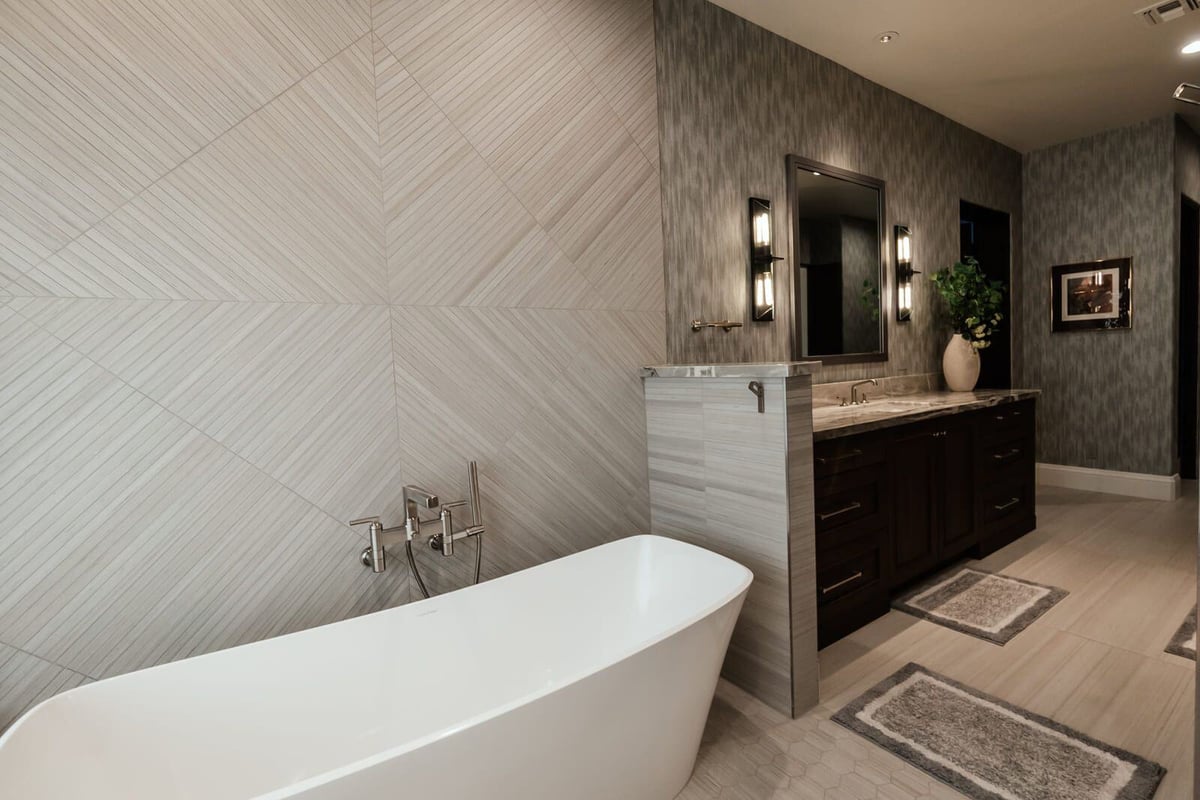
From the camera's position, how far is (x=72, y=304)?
1.46m

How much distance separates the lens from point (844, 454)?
228 centimetres

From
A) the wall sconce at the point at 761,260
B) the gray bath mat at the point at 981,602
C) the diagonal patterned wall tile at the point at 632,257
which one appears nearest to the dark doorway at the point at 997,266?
the gray bath mat at the point at 981,602

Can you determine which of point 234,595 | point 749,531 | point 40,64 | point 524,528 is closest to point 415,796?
point 234,595

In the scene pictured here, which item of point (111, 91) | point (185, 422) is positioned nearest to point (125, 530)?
point (185, 422)

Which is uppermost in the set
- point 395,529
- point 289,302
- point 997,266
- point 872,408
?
point 997,266

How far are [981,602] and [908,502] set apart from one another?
0.60 m

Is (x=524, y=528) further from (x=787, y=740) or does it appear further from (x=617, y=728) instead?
(x=787, y=740)

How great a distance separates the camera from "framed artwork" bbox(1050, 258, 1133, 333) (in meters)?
4.38

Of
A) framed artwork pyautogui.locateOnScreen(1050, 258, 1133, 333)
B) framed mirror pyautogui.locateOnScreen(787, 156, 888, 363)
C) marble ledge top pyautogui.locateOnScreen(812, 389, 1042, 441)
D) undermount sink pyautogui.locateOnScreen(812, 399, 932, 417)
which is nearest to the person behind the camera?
marble ledge top pyautogui.locateOnScreen(812, 389, 1042, 441)

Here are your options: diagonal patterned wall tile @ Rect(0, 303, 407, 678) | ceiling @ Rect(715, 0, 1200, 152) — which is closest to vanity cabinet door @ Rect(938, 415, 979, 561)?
ceiling @ Rect(715, 0, 1200, 152)

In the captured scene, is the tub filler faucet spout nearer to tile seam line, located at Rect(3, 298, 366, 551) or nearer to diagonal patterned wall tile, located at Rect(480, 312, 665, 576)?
diagonal patterned wall tile, located at Rect(480, 312, 665, 576)

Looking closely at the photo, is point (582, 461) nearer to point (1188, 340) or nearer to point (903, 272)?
point (903, 272)

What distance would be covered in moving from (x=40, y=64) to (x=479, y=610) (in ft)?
5.85

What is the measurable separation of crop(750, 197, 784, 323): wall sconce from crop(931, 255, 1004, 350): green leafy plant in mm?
1603
